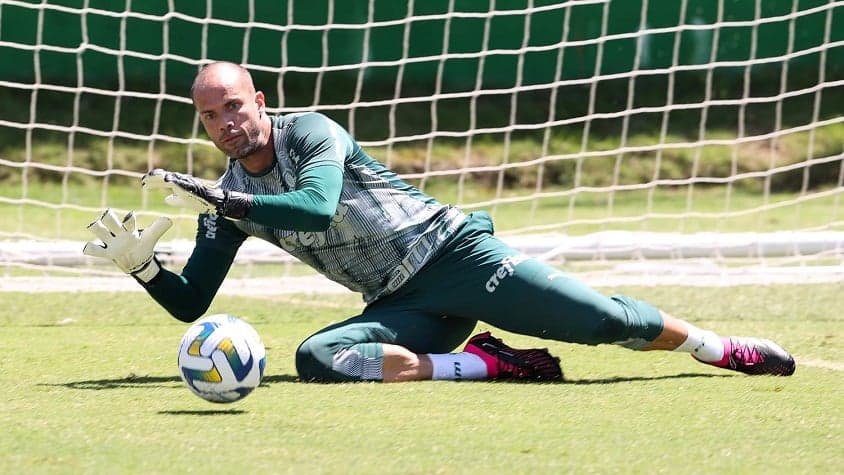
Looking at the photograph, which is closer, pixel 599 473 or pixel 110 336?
pixel 599 473

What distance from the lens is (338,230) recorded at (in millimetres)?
5844

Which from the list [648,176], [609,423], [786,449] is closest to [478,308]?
[609,423]

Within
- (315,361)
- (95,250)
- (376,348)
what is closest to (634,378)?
(376,348)

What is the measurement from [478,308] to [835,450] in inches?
71.3

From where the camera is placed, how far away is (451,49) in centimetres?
1512

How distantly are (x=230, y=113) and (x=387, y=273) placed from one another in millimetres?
950

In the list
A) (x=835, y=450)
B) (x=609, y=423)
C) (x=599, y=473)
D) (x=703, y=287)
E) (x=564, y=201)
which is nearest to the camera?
(x=599, y=473)

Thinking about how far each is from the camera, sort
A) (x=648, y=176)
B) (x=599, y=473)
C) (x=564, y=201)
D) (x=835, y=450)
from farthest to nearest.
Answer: (x=648, y=176)
(x=564, y=201)
(x=835, y=450)
(x=599, y=473)

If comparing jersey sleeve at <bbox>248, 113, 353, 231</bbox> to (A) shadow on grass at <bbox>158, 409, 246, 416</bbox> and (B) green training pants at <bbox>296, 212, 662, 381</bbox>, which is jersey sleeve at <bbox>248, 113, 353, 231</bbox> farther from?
(A) shadow on grass at <bbox>158, 409, 246, 416</bbox>

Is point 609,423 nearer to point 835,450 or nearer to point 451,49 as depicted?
point 835,450

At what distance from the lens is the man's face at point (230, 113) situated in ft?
17.9

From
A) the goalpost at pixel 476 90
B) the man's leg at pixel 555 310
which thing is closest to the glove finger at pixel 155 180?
the man's leg at pixel 555 310

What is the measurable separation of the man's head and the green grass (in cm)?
93

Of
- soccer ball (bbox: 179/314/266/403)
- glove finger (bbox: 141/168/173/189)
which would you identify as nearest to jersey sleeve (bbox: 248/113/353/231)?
glove finger (bbox: 141/168/173/189)
